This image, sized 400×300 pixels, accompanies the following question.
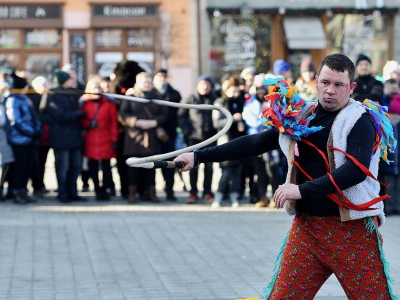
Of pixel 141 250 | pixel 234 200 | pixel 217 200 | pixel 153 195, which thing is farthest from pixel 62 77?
pixel 141 250

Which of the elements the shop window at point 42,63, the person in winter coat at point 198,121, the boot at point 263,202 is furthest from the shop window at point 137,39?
the boot at point 263,202

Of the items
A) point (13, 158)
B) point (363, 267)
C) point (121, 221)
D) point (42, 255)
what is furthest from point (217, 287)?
point (13, 158)

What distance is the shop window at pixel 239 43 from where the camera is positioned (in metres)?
26.0

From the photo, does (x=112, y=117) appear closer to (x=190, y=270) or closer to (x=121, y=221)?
(x=121, y=221)

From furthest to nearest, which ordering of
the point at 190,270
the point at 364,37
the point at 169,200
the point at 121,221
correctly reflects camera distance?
1. the point at 364,37
2. the point at 169,200
3. the point at 121,221
4. the point at 190,270

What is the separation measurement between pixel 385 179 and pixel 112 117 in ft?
13.2

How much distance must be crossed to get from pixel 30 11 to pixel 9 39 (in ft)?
3.33

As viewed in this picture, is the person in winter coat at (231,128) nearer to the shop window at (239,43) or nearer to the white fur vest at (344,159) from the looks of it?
the white fur vest at (344,159)

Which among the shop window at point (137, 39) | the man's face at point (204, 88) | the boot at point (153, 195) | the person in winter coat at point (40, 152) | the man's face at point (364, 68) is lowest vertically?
the boot at point (153, 195)

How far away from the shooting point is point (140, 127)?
41.7 ft

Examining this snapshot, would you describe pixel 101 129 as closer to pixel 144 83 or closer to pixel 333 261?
pixel 144 83

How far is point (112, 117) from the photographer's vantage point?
42.8 feet

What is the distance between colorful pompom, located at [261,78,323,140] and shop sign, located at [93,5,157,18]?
2170 cm

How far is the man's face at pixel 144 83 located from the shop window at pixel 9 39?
1410 cm
